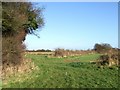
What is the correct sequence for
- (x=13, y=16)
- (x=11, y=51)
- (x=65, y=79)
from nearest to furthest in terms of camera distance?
(x=65, y=79), (x=11, y=51), (x=13, y=16)

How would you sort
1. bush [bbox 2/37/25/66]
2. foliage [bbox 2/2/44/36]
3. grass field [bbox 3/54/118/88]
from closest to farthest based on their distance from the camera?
grass field [bbox 3/54/118/88] → bush [bbox 2/37/25/66] → foliage [bbox 2/2/44/36]

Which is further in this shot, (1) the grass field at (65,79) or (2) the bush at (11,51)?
(2) the bush at (11,51)

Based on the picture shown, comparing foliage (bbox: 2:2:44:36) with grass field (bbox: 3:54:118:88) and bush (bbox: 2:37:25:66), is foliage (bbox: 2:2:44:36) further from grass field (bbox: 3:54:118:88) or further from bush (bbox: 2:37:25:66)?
grass field (bbox: 3:54:118:88)

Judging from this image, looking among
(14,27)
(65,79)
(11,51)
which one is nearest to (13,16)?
(14,27)

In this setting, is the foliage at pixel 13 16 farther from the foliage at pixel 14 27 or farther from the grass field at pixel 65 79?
the grass field at pixel 65 79

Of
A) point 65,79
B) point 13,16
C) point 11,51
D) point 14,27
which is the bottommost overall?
point 65,79

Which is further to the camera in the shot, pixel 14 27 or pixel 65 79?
pixel 14 27

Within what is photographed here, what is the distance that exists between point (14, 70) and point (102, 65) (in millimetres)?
9633

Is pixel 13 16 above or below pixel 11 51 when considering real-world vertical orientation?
above

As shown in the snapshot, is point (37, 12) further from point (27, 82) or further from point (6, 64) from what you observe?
point (27, 82)

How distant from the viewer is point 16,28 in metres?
30.1

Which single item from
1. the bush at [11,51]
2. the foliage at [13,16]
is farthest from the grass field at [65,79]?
the foliage at [13,16]

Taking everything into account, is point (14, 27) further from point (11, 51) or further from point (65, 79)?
point (65, 79)

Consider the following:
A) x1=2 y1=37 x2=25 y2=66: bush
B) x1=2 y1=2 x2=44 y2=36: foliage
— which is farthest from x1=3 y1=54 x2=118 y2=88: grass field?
x1=2 y1=2 x2=44 y2=36: foliage
